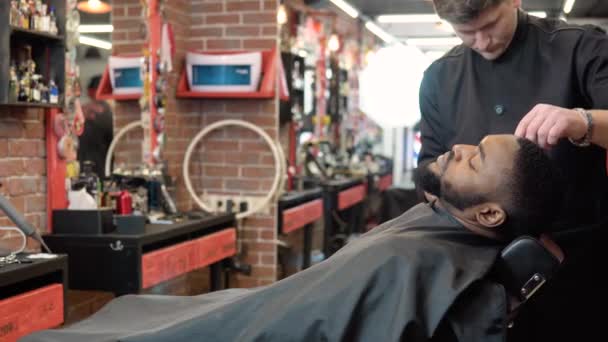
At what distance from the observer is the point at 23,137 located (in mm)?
2973

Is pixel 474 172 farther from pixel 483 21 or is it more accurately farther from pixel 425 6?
pixel 425 6

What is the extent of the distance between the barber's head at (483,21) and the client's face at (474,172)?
0.98ft

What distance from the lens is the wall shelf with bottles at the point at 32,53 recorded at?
8.77ft

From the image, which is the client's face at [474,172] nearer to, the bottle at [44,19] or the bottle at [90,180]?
the bottle at [44,19]

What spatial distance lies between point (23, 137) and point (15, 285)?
0.76 metres

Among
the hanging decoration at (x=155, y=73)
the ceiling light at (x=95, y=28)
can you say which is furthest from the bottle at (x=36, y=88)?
the hanging decoration at (x=155, y=73)

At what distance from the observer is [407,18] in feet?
34.8

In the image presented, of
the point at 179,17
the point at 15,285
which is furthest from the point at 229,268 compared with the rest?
the point at 15,285

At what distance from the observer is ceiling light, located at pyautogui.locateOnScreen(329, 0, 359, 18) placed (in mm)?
8704

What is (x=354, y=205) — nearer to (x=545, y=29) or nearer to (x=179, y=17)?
(x=179, y=17)

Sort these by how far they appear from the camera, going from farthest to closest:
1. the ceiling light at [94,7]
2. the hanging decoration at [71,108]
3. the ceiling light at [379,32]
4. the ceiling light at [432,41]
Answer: the ceiling light at [432,41]
the ceiling light at [379,32]
the ceiling light at [94,7]
the hanging decoration at [71,108]

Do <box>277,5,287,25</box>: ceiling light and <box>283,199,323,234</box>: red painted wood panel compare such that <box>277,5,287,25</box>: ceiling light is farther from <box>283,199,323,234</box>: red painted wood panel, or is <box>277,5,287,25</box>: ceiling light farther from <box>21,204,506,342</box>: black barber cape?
<box>21,204,506,342</box>: black barber cape

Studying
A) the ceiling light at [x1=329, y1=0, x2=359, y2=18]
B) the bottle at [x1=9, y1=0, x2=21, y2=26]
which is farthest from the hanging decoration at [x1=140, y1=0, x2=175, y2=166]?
the ceiling light at [x1=329, y1=0, x2=359, y2=18]

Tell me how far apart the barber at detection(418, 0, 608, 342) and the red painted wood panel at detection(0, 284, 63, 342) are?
1398 mm
